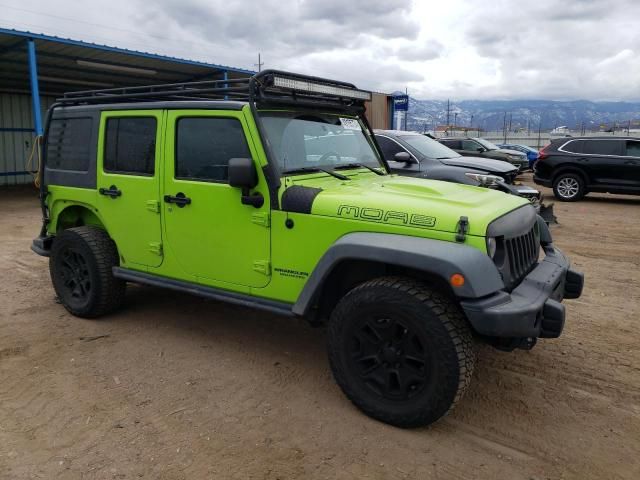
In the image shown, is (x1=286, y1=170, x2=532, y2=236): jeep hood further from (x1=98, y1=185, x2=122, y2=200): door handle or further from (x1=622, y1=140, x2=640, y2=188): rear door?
(x1=622, y1=140, x2=640, y2=188): rear door

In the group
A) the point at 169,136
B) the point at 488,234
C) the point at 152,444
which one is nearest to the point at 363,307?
the point at 488,234

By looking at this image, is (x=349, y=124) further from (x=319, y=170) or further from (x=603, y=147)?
(x=603, y=147)

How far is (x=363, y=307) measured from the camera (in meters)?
3.10

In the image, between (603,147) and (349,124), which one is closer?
(349,124)

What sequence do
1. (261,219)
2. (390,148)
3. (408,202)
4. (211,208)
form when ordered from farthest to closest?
(390,148) < (211,208) < (261,219) < (408,202)

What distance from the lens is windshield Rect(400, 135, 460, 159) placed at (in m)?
8.94

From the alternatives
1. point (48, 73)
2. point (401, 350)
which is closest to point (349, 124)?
point (401, 350)

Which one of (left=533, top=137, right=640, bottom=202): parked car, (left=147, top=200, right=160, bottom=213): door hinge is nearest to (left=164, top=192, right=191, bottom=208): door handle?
(left=147, top=200, right=160, bottom=213): door hinge

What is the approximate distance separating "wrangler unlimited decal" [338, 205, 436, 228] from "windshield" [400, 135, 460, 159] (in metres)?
5.90

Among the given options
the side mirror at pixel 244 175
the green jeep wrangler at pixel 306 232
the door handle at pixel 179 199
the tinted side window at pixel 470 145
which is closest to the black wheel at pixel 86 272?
the green jeep wrangler at pixel 306 232

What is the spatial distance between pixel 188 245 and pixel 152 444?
1548 mm

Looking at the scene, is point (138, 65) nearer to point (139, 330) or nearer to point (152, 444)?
point (139, 330)

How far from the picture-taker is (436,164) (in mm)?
8461

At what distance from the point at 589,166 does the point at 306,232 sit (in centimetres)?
1184
